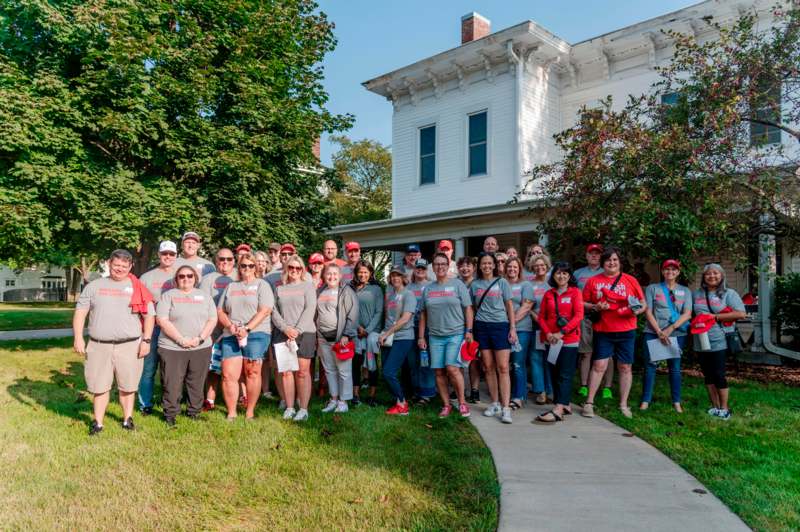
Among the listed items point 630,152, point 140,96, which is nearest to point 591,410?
point 630,152

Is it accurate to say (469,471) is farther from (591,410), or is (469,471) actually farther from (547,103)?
(547,103)

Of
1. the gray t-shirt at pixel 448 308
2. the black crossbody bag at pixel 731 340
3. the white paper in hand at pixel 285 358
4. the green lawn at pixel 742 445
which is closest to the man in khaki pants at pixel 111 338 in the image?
the white paper in hand at pixel 285 358

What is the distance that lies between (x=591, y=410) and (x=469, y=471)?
243cm

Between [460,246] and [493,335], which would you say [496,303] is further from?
[460,246]

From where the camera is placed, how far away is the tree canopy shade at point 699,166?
22.8 feet

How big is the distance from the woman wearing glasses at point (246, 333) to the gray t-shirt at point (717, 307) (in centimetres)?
486

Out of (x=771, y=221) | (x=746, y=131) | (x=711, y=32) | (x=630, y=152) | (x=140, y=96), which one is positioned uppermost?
(x=711, y=32)

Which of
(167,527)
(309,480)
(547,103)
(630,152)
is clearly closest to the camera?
(167,527)

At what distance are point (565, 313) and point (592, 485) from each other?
7.34 feet

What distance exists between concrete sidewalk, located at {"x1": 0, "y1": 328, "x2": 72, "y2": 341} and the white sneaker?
13.4m

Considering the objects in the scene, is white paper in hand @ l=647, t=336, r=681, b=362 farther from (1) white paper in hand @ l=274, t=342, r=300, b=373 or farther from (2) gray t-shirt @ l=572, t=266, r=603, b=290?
(1) white paper in hand @ l=274, t=342, r=300, b=373

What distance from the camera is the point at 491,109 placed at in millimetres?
14586

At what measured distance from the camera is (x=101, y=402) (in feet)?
17.5

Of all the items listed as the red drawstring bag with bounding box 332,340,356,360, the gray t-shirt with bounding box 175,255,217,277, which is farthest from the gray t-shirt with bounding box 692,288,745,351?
the gray t-shirt with bounding box 175,255,217,277
